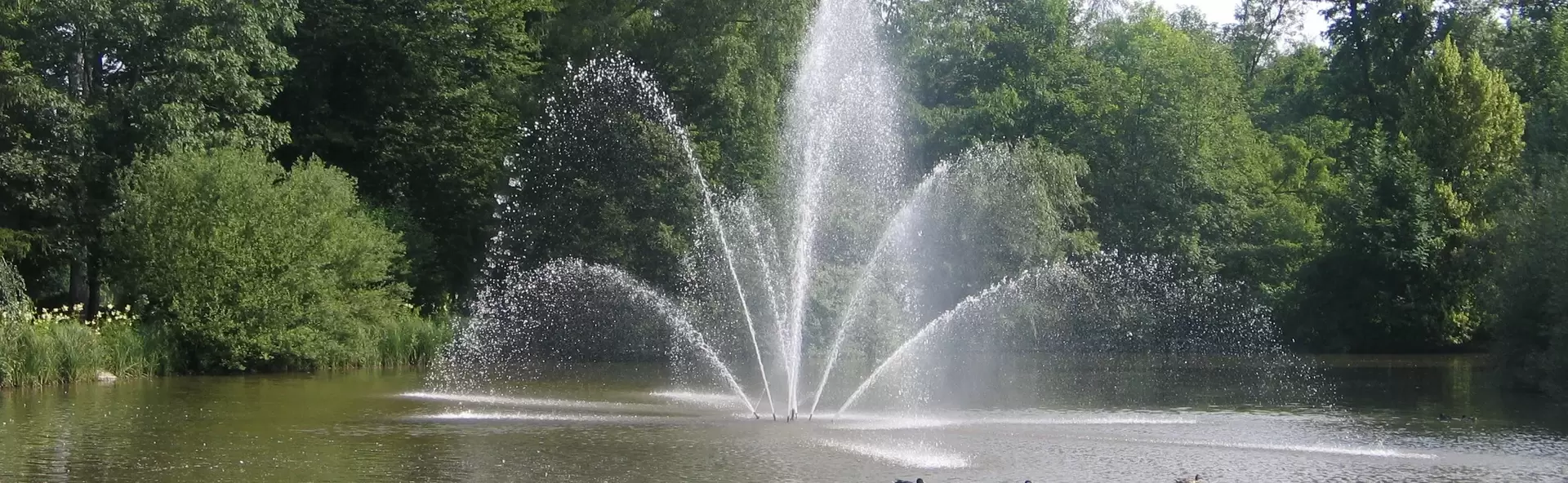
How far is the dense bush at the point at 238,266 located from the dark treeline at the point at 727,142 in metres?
0.09

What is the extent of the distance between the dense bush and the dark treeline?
0.09 meters

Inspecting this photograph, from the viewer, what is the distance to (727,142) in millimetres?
48250

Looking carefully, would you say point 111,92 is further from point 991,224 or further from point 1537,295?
point 1537,295

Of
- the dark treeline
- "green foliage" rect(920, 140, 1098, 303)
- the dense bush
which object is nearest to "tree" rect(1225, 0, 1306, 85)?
the dark treeline

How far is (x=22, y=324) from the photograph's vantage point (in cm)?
2948

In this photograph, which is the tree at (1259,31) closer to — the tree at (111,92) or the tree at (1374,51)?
the tree at (1374,51)

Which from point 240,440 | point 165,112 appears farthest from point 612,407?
point 165,112

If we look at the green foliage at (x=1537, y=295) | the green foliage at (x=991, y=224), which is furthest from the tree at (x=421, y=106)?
the green foliage at (x=1537, y=295)

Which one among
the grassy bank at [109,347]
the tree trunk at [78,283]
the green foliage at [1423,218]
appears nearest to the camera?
the grassy bank at [109,347]

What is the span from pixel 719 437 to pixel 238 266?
58.2 ft

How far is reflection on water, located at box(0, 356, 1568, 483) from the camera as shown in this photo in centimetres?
1927

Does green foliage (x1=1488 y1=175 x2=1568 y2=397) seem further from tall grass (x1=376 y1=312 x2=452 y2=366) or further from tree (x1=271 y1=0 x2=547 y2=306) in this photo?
tree (x1=271 y1=0 x2=547 y2=306)

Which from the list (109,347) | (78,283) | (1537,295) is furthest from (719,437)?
(78,283)

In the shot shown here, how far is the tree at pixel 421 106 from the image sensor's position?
5072cm
